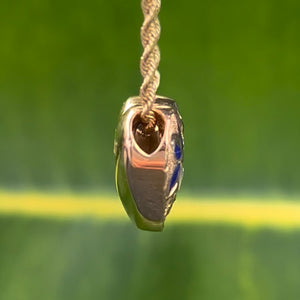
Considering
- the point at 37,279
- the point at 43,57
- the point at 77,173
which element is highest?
the point at 43,57

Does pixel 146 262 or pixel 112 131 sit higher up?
pixel 112 131

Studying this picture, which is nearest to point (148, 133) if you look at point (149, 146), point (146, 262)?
point (149, 146)

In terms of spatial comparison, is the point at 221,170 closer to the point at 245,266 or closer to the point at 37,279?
the point at 245,266

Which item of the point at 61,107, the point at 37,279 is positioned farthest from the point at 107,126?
the point at 37,279

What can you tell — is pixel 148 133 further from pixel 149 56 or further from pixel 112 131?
pixel 112 131

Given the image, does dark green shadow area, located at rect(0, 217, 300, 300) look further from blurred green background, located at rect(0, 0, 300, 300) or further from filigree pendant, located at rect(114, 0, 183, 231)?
filigree pendant, located at rect(114, 0, 183, 231)

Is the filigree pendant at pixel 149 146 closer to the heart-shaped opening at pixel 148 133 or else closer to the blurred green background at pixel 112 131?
the heart-shaped opening at pixel 148 133
